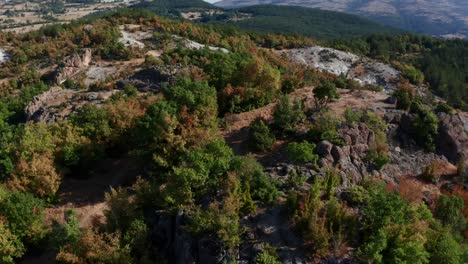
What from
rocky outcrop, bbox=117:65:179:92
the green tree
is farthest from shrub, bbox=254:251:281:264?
rocky outcrop, bbox=117:65:179:92

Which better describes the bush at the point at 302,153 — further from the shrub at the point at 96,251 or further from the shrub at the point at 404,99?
the shrub at the point at 404,99

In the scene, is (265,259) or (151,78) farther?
(151,78)

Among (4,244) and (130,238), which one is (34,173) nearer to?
(4,244)

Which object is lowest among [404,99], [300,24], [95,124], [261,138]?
[300,24]

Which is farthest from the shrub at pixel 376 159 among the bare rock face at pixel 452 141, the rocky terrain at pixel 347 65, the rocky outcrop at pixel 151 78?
the rocky terrain at pixel 347 65

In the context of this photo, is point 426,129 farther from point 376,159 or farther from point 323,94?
point 323,94

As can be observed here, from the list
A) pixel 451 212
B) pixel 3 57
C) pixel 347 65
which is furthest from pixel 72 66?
pixel 451 212

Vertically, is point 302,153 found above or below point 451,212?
above

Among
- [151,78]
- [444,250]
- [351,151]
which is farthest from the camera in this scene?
[151,78]
